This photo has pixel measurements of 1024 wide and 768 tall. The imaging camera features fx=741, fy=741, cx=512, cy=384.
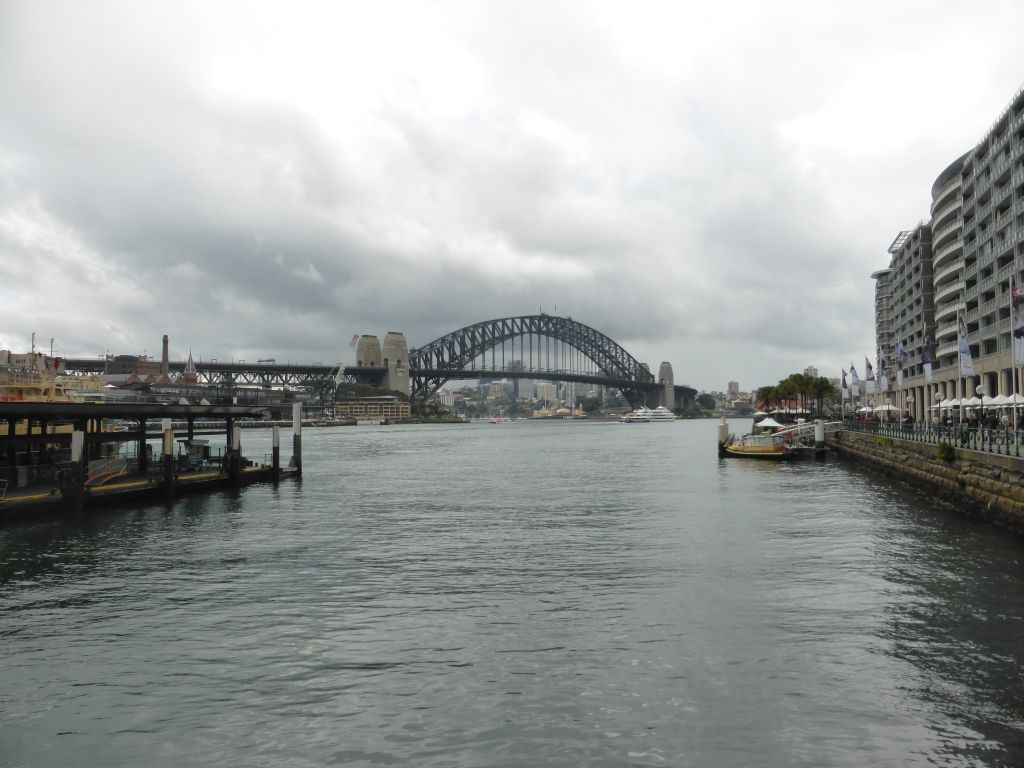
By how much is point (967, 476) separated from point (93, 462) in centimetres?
3941

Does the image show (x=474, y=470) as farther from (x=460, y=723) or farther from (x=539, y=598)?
(x=460, y=723)

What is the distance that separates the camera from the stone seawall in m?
23.7

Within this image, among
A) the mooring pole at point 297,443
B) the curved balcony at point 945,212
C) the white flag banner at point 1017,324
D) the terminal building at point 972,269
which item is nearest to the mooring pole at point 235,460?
the mooring pole at point 297,443

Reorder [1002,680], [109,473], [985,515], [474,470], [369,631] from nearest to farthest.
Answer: [1002,680], [369,631], [985,515], [109,473], [474,470]

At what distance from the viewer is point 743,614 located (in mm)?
14828

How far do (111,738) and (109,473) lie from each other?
101 feet

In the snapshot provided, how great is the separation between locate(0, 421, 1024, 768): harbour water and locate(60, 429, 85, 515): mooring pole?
3.99 m

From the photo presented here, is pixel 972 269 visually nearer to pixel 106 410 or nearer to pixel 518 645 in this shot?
pixel 106 410

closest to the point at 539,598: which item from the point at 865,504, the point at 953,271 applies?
the point at 865,504

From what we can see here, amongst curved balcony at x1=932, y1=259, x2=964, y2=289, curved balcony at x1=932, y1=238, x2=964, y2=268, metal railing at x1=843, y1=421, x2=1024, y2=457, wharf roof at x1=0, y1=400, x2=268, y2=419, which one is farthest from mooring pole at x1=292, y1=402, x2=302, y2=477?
curved balcony at x1=932, y1=238, x2=964, y2=268

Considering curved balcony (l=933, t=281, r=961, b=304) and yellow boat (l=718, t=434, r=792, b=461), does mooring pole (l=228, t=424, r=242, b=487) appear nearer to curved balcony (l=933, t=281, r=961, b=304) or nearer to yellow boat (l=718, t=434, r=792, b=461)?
yellow boat (l=718, t=434, r=792, b=461)

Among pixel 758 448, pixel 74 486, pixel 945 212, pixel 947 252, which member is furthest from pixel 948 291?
pixel 74 486

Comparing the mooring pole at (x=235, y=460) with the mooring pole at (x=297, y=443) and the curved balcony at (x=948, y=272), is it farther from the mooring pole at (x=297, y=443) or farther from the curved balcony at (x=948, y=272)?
the curved balcony at (x=948, y=272)

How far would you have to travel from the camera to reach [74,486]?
30.8 metres
